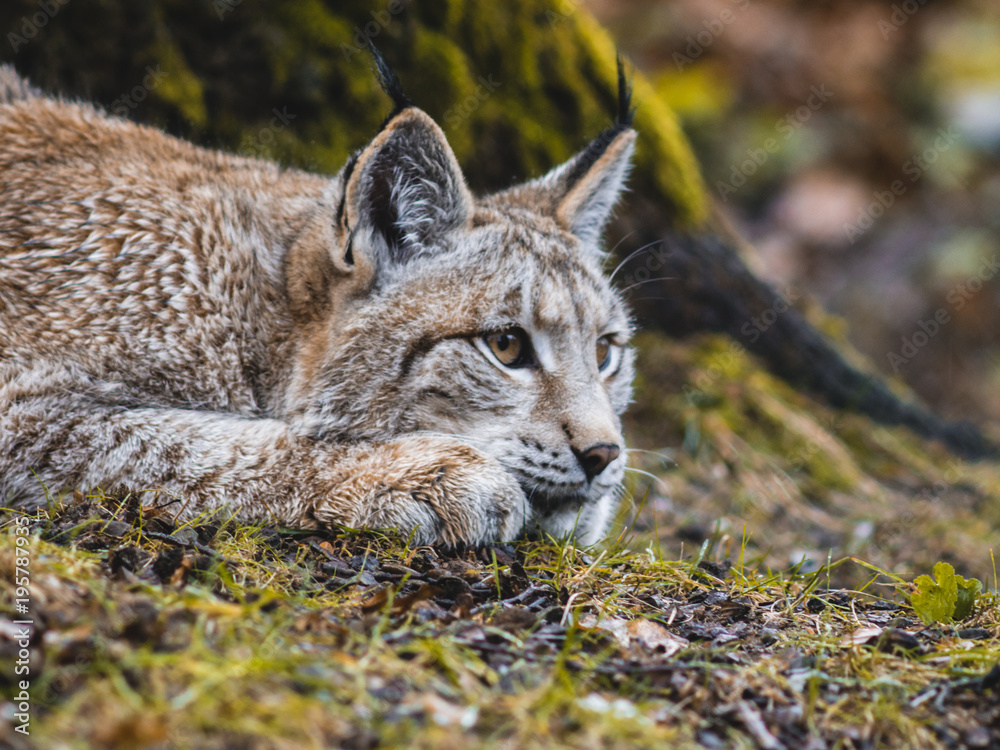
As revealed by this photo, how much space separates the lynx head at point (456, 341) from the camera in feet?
12.8

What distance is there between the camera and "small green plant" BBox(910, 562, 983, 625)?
329 cm

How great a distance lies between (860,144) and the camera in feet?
46.5

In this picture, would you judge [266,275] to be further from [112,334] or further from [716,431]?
[716,431]

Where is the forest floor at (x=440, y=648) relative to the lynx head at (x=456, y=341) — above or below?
below

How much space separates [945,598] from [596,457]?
1.48 m

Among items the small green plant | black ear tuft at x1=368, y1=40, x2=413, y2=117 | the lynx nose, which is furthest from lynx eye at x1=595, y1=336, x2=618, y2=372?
the small green plant

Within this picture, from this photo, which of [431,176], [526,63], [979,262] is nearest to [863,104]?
[979,262]

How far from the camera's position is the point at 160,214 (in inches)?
163

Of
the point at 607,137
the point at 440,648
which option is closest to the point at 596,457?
the point at 440,648

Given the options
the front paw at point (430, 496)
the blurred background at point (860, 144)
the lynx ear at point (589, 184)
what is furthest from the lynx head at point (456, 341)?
the blurred background at point (860, 144)

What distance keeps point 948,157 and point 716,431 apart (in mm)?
9592

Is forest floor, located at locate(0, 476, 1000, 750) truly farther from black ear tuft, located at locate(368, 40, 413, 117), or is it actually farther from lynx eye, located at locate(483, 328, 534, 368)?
black ear tuft, located at locate(368, 40, 413, 117)

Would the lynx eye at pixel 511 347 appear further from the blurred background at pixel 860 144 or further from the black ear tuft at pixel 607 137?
the blurred background at pixel 860 144

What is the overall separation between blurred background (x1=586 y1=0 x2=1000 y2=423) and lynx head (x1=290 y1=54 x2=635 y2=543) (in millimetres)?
9268
